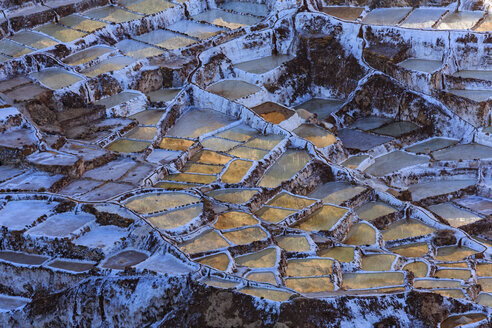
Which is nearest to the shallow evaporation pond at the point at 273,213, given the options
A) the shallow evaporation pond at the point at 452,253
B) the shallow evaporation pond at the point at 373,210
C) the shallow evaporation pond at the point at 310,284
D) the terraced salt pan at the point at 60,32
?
the shallow evaporation pond at the point at 373,210

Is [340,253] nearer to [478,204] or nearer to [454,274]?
[454,274]

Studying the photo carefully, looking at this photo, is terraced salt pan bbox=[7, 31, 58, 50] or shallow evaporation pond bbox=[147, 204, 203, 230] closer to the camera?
shallow evaporation pond bbox=[147, 204, 203, 230]

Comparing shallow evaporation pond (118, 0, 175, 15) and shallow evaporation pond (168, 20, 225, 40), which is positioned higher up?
shallow evaporation pond (118, 0, 175, 15)

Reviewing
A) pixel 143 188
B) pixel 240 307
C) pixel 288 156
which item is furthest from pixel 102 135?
pixel 240 307

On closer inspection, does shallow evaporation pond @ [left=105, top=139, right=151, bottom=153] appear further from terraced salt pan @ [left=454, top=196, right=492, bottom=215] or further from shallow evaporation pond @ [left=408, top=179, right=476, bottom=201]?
terraced salt pan @ [left=454, top=196, right=492, bottom=215]

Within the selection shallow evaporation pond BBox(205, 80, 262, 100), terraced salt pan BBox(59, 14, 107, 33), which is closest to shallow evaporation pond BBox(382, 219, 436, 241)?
shallow evaporation pond BBox(205, 80, 262, 100)

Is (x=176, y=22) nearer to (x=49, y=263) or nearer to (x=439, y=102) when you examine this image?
(x=439, y=102)

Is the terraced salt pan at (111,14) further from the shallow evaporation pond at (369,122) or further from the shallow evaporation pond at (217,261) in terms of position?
the shallow evaporation pond at (217,261)
